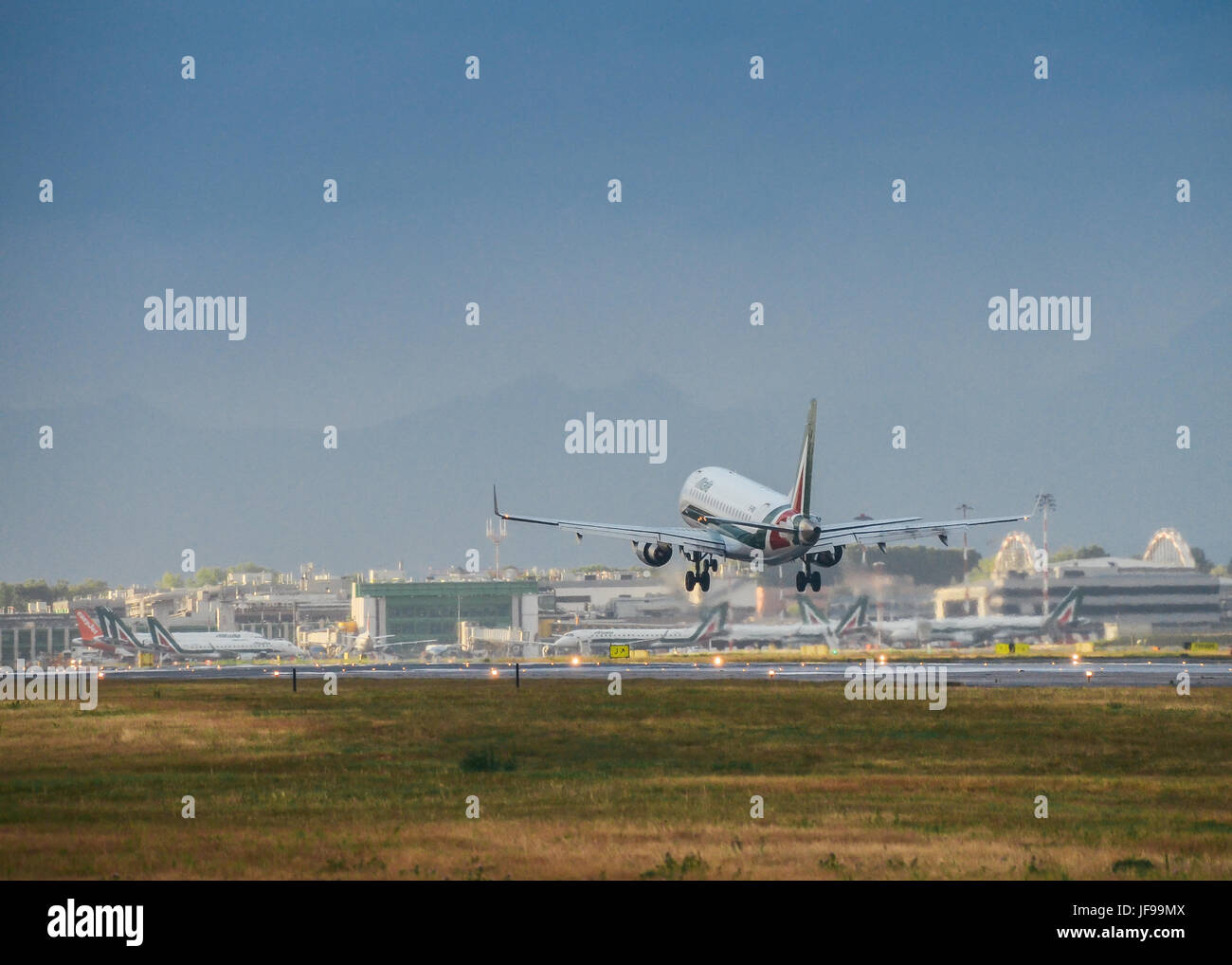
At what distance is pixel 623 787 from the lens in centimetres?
3962

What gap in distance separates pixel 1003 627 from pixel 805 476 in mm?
69133

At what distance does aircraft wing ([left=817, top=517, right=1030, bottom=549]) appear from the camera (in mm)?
89812

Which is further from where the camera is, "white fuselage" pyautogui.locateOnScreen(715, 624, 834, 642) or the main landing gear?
"white fuselage" pyautogui.locateOnScreen(715, 624, 834, 642)

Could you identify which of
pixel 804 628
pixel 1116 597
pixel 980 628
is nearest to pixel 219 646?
pixel 804 628

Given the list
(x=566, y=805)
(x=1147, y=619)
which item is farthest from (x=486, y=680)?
(x=1147, y=619)

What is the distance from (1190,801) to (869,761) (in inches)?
408

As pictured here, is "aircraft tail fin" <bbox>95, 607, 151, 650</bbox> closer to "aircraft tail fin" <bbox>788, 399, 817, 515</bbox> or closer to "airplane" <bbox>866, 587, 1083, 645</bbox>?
"airplane" <bbox>866, 587, 1083, 645</bbox>

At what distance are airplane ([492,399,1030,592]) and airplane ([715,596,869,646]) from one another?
4877 cm

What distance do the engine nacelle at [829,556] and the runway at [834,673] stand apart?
21.0ft

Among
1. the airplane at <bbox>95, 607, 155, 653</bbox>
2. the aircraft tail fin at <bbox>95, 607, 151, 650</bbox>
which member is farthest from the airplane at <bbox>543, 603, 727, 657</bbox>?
the aircraft tail fin at <bbox>95, 607, 151, 650</bbox>

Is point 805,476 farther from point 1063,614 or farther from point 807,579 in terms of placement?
point 1063,614
